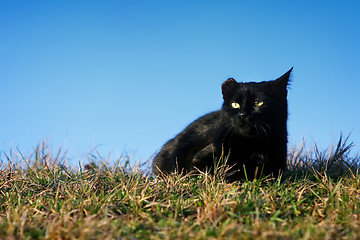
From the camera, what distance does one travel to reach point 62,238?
2.86 meters

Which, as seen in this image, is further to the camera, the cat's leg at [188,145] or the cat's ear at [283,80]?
the cat's leg at [188,145]

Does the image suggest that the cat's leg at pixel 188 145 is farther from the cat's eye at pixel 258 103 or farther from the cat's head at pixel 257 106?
the cat's eye at pixel 258 103

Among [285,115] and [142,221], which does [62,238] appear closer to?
[142,221]

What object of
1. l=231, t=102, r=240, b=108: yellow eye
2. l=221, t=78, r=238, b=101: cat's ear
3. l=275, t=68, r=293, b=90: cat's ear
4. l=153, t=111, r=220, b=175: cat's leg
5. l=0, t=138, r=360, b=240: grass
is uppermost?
l=221, t=78, r=238, b=101: cat's ear

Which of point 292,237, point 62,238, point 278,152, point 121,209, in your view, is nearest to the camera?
point 292,237

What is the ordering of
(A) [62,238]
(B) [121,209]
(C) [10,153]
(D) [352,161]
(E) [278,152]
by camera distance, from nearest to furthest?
1. (A) [62,238]
2. (B) [121,209]
3. (E) [278,152]
4. (C) [10,153]
5. (D) [352,161]

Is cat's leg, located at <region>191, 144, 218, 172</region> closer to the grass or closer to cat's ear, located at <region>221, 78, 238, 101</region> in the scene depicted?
the grass

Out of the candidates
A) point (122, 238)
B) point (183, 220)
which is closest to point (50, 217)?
point (122, 238)

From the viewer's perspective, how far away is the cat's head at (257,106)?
4.41 m

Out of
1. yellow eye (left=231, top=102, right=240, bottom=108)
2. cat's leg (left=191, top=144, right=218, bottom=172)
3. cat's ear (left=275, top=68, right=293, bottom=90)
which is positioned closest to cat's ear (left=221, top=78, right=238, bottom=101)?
yellow eye (left=231, top=102, right=240, bottom=108)

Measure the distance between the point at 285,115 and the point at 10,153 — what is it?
4.05 metres

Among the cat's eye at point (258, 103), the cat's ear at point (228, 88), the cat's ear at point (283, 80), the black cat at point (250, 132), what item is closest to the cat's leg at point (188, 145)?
the black cat at point (250, 132)

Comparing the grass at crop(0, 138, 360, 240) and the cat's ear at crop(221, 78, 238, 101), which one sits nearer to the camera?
the grass at crop(0, 138, 360, 240)

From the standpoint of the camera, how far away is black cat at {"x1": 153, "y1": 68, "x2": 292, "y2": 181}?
4.44 metres
